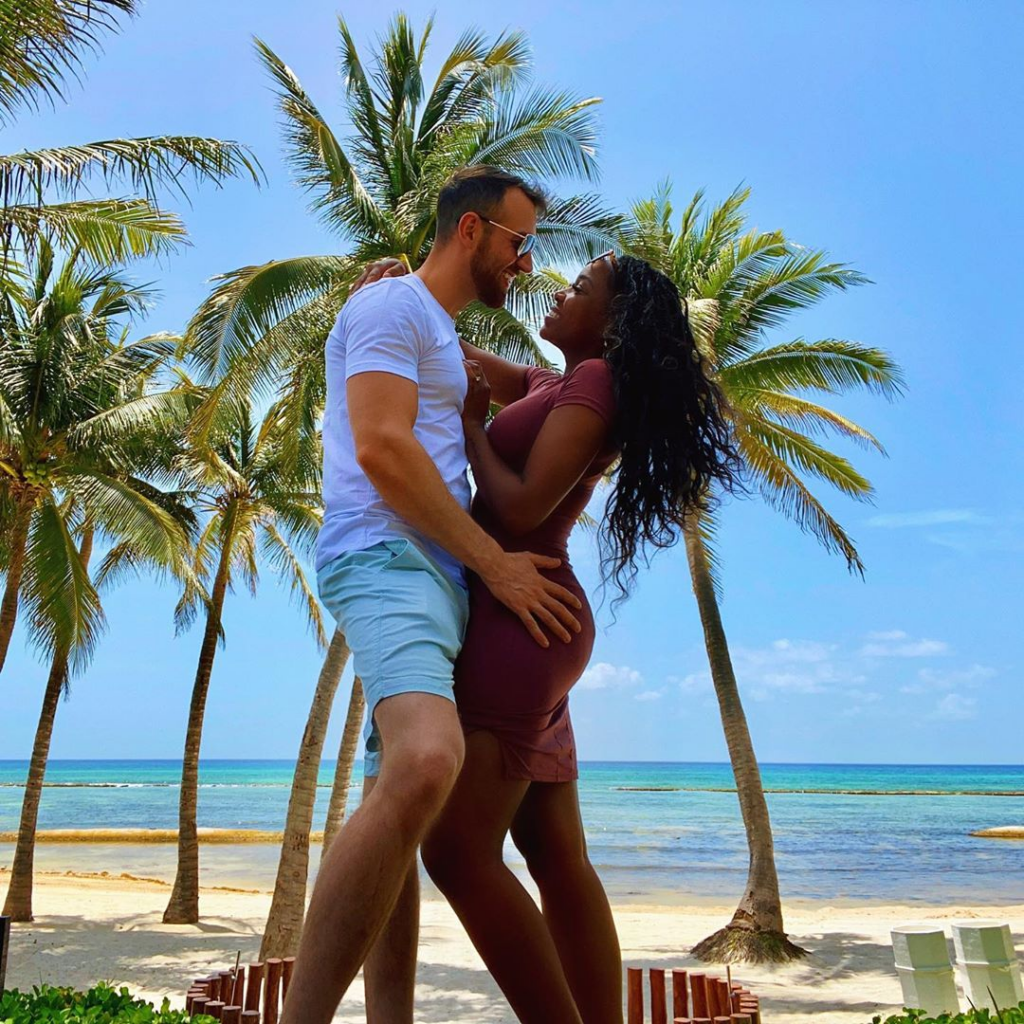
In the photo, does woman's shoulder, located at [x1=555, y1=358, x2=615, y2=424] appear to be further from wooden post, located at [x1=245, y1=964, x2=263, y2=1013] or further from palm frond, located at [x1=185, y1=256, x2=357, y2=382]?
palm frond, located at [x1=185, y1=256, x2=357, y2=382]

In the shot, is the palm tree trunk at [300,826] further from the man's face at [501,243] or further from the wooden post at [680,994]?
the man's face at [501,243]

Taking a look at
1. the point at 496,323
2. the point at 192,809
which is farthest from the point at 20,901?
the point at 496,323

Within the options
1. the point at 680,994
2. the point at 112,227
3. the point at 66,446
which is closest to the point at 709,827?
the point at 66,446

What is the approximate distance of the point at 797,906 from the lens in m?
30.6

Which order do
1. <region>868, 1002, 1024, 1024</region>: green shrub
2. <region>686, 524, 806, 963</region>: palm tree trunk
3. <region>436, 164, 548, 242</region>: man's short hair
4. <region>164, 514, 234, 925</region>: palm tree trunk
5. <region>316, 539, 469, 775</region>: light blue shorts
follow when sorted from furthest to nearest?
1. <region>164, 514, 234, 925</region>: palm tree trunk
2. <region>686, 524, 806, 963</region>: palm tree trunk
3. <region>868, 1002, 1024, 1024</region>: green shrub
4. <region>436, 164, 548, 242</region>: man's short hair
5. <region>316, 539, 469, 775</region>: light blue shorts

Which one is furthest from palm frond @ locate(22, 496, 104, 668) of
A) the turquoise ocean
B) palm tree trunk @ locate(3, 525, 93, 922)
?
the turquoise ocean

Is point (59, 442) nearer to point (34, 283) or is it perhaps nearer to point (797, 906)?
point (34, 283)

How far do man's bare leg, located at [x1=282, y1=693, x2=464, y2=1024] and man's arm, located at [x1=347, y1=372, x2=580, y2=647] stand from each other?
0.40 meters

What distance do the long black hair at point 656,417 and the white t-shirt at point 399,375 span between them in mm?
417

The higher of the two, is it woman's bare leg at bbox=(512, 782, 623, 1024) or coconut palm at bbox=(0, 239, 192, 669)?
coconut palm at bbox=(0, 239, 192, 669)

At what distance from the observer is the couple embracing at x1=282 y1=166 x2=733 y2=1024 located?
2133 millimetres

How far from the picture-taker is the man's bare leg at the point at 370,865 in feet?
6.74

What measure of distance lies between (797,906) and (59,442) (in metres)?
23.2

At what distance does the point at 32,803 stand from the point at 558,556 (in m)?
19.0
